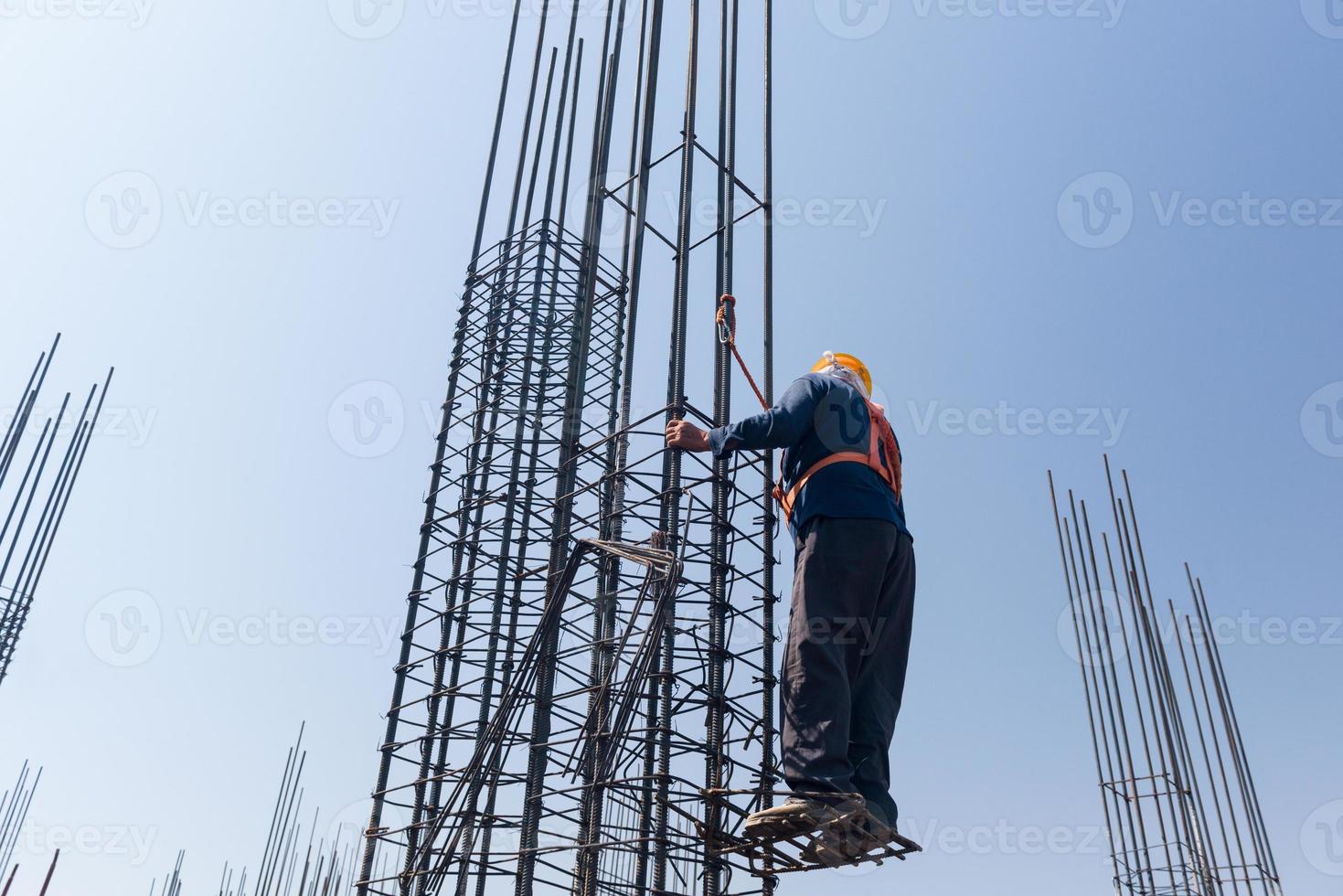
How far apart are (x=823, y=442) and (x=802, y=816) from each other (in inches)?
69.6

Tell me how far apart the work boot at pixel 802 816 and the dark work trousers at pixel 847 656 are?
76 mm

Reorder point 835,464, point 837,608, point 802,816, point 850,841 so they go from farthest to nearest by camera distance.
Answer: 1. point 835,464
2. point 837,608
3. point 850,841
4. point 802,816

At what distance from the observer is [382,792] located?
10023mm

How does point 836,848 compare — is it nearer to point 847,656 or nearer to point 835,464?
point 847,656

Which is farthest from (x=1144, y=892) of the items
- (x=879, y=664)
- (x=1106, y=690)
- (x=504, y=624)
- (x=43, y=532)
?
(x=43, y=532)

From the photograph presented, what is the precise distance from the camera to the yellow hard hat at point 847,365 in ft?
19.5

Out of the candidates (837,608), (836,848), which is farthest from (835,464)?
(836,848)

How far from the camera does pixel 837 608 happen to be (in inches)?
206

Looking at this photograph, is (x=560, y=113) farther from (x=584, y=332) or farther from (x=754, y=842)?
(x=754, y=842)

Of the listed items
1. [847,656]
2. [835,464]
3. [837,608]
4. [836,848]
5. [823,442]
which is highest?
[823,442]

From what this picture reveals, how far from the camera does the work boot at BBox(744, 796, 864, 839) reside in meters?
4.79

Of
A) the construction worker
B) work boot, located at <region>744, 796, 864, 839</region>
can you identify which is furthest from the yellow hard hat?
work boot, located at <region>744, 796, 864, 839</region>

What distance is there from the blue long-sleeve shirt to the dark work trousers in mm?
80

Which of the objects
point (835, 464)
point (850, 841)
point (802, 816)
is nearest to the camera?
point (802, 816)
